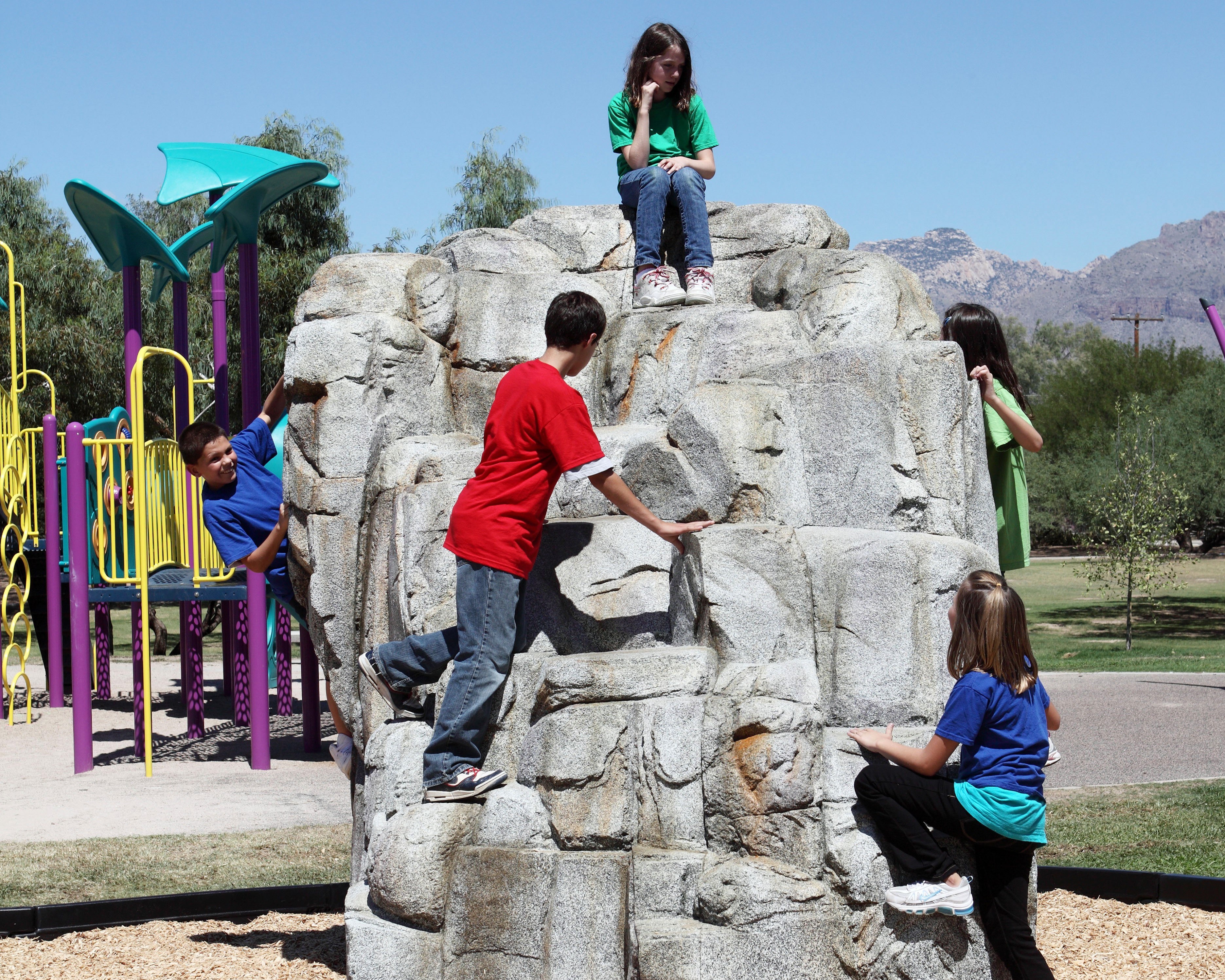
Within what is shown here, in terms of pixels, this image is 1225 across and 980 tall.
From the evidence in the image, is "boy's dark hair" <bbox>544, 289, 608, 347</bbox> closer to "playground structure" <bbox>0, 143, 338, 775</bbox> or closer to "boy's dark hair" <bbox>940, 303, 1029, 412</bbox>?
"boy's dark hair" <bbox>940, 303, 1029, 412</bbox>

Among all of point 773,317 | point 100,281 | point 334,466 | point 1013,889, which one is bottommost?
point 1013,889

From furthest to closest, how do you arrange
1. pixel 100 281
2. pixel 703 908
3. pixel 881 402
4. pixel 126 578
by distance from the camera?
pixel 100 281 < pixel 126 578 < pixel 881 402 < pixel 703 908

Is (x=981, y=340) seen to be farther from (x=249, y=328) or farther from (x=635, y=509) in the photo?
(x=249, y=328)

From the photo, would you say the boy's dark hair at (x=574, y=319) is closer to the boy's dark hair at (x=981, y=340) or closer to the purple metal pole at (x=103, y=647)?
the boy's dark hair at (x=981, y=340)

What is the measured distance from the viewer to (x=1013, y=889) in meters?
3.85

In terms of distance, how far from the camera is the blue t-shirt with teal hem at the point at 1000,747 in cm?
367

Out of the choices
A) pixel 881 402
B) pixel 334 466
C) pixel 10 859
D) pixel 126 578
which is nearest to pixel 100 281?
pixel 126 578

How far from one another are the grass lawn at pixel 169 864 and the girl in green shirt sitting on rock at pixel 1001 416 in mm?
3716

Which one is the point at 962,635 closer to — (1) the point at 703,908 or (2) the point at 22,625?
(1) the point at 703,908

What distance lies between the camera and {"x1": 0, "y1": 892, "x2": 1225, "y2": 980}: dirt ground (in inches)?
192

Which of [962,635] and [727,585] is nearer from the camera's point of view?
[962,635]

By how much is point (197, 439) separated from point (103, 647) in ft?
30.5

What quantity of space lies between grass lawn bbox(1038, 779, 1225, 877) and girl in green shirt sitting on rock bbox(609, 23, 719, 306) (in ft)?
11.1

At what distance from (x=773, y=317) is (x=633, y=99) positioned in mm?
1290
